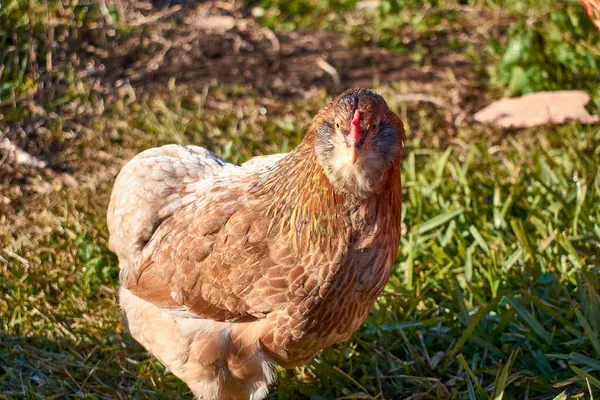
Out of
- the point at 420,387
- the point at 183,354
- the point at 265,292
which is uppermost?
the point at 265,292

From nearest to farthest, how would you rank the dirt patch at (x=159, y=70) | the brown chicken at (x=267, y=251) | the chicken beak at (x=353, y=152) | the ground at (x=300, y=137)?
the chicken beak at (x=353, y=152) < the brown chicken at (x=267, y=251) < the ground at (x=300, y=137) < the dirt patch at (x=159, y=70)

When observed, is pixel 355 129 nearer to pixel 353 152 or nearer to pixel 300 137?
pixel 353 152

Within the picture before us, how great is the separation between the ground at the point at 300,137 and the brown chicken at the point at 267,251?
458 millimetres

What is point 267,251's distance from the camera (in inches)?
101

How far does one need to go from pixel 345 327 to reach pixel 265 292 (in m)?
0.32

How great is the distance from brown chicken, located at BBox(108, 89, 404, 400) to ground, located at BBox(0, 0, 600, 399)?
1.50ft

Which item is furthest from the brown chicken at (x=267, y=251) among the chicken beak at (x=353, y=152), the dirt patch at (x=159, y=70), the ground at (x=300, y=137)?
the dirt patch at (x=159, y=70)

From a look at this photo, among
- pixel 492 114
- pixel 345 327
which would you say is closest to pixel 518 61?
pixel 492 114

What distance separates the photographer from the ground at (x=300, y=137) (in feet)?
10.0

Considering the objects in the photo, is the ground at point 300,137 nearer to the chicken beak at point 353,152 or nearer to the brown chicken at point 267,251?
the brown chicken at point 267,251

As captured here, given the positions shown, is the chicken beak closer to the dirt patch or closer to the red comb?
the red comb

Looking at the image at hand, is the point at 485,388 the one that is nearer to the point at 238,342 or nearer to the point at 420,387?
the point at 420,387

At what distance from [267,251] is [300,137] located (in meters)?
2.03

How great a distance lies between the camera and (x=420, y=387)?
298 cm
